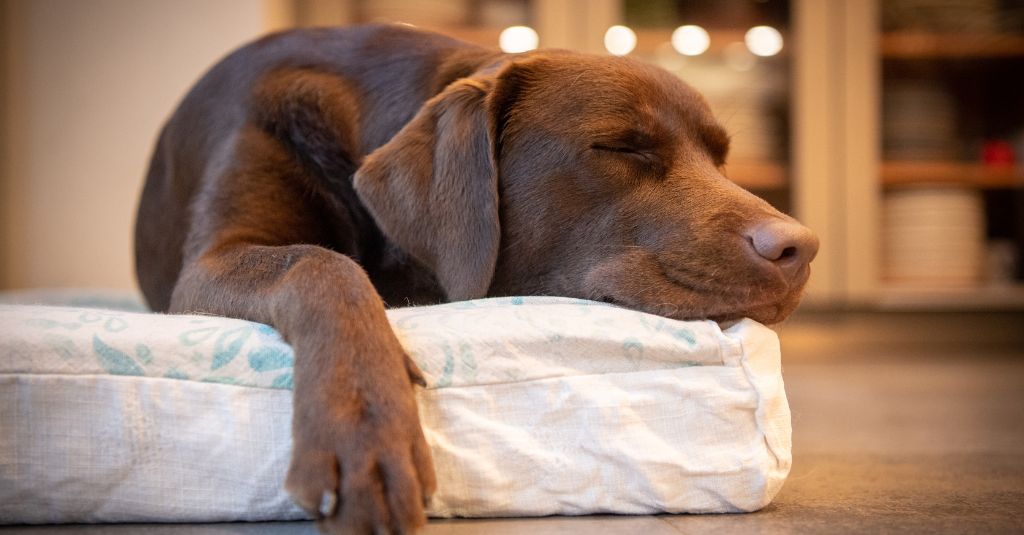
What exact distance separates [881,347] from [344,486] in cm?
381

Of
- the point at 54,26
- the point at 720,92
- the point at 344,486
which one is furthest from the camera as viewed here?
the point at 720,92

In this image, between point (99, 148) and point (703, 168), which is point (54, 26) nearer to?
point (99, 148)

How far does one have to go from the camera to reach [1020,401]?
2.62 meters

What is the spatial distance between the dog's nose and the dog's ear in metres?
0.38

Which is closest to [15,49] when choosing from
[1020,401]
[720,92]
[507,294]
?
[720,92]

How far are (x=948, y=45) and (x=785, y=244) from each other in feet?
11.7

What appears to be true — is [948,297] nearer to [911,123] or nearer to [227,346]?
[911,123]

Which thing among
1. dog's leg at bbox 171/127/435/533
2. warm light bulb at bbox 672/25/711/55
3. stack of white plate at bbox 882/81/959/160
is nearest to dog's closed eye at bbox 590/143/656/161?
dog's leg at bbox 171/127/435/533

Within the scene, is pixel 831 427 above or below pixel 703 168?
below

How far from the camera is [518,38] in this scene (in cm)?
402

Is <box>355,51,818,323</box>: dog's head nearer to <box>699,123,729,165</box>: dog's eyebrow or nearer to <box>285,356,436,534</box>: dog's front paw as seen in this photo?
<box>699,123,729,165</box>: dog's eyebrow

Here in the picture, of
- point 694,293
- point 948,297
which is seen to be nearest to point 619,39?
point 948,297

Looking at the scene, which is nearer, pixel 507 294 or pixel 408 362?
pixel 408 362

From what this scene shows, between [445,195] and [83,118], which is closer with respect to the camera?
[445,195]
